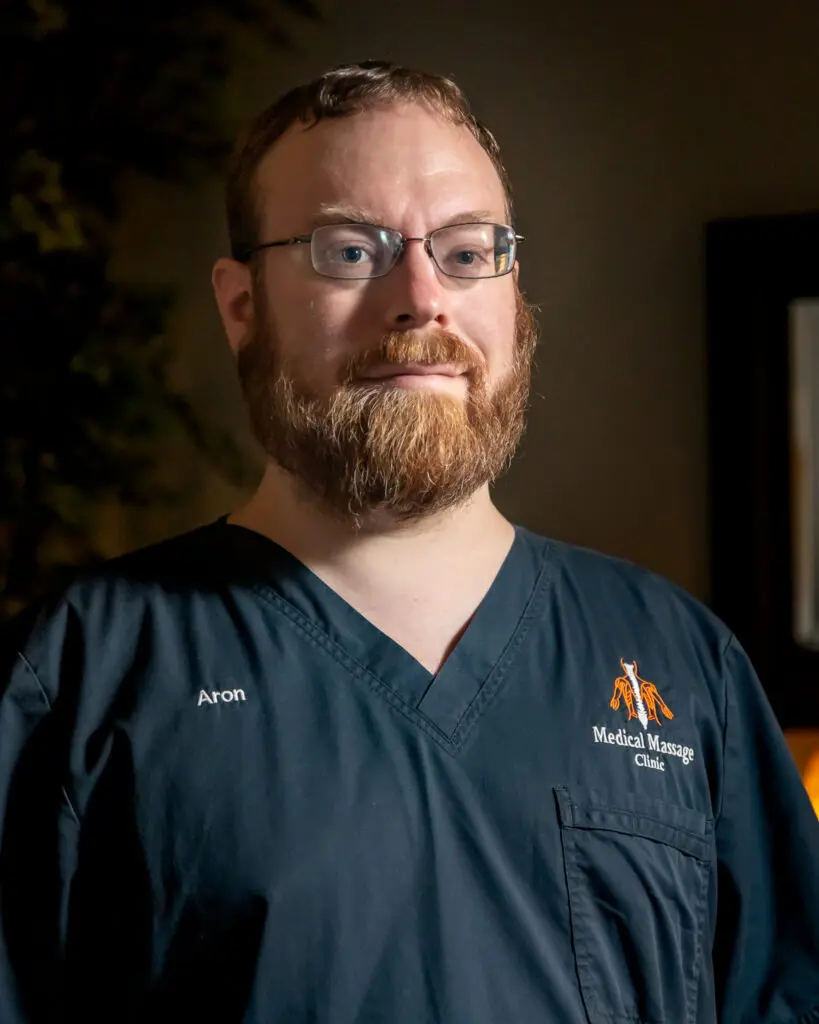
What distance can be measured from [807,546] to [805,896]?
0.93 metres

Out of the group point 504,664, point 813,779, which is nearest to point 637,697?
point 504,664

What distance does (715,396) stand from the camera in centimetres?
167

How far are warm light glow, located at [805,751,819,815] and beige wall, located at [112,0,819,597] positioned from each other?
560 millimetres

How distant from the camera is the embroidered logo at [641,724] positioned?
2.82ft

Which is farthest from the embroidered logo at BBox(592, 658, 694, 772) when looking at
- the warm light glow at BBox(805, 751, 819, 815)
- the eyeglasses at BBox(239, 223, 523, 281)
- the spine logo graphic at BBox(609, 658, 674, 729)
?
the eyeglasses at BBox(239, 223, 523, 281)

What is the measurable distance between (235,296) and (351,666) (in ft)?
1.14

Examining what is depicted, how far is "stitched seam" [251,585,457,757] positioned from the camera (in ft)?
2.69

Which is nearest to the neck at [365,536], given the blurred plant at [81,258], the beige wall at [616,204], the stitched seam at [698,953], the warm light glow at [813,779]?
the stitched seam at [698,953]

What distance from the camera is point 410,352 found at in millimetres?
807

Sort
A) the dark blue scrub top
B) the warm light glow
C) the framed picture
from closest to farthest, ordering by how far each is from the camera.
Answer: the dark blue scrub top < the warm light glow < the framed picture

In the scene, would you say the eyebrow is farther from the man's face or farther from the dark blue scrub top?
the dark blue scrub top

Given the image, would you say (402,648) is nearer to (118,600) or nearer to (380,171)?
(118,600)

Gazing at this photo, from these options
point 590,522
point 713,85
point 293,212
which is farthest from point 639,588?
point 713,85

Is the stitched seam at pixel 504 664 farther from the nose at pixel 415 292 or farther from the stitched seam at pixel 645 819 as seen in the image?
the nose at pixel 415 292
